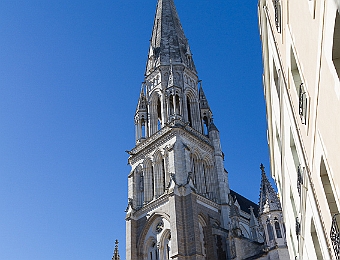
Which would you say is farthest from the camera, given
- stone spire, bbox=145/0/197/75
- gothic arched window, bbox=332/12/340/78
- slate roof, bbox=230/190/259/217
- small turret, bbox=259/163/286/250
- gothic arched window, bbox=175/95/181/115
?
slate roof, bbox=230/190/259/217

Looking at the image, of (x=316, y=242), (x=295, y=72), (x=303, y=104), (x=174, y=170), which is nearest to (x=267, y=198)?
(x=174, y=170)

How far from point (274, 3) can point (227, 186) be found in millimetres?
36234

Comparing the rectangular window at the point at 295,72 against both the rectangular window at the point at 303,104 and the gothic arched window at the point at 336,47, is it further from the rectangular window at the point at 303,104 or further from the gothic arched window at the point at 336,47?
the gothic arched window at the point at 336,47

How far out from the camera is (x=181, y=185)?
41875 mm

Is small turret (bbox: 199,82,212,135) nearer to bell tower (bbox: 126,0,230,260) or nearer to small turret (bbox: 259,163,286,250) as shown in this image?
bell tower (bbox: 126,0,230,260)

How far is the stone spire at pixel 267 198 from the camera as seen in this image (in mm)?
36875

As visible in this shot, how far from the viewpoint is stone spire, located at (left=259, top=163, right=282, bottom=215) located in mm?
36875

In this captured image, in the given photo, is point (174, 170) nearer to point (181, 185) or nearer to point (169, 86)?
point (181, 185)

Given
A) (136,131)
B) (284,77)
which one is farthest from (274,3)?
(136,131)

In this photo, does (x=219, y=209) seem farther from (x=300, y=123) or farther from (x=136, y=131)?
(x=300, y=123)

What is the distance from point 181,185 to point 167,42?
20765 mm

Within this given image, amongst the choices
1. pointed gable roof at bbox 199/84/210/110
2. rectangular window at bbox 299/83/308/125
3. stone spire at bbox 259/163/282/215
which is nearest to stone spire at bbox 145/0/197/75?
pointed gable roof at bbox 199/84/210/110

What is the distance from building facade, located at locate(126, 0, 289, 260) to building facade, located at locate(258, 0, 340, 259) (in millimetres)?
23191

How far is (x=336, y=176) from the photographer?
28.5 feet
